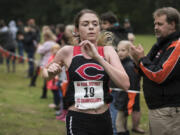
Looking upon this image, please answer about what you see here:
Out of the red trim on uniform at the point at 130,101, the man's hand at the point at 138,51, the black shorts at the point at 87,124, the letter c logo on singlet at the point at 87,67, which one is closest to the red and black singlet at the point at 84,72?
the letter c logo on singlet at the point at 87,67

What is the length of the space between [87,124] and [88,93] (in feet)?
1.00

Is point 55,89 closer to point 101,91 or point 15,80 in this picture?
point 101,91

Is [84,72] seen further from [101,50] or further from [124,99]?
[124,99]

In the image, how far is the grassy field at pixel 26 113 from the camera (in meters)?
6.12

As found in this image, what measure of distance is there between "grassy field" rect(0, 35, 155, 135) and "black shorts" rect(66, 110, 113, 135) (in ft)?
10.2

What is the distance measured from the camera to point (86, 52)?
281 cm

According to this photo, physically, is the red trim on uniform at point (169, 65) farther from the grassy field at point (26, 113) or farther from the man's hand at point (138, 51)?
the grassy field at point (26, 113)

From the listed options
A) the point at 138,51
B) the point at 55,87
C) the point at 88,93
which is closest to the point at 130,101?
the point at 138,51

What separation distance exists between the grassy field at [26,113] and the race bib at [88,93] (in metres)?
3.24

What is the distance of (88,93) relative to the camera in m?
2.96

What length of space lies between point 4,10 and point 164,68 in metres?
47.4

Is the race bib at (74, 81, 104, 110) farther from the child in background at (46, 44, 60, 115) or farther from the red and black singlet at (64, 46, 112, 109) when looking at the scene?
the child in background at (46, 44, 60, 115)

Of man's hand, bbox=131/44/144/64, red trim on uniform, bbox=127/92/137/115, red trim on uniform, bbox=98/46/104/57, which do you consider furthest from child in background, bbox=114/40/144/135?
red trim on uniform, bbox=98/46/104/57

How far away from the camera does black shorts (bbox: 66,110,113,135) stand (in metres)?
2.93
